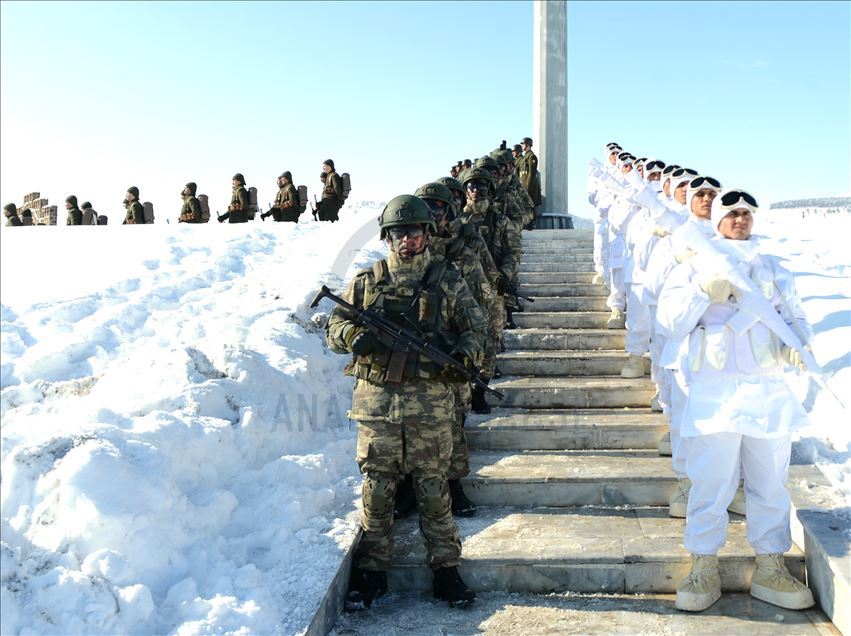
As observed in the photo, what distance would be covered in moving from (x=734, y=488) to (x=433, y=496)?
170 centimetres

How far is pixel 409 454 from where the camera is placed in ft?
13.8

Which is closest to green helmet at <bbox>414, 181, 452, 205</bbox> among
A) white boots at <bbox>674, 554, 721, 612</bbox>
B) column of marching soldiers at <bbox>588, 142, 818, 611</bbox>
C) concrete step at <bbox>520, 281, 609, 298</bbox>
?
column of marching soldiers at <bbox>588, 142, 818, 611</bbox>

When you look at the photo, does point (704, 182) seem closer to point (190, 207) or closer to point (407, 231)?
point (407, 231)

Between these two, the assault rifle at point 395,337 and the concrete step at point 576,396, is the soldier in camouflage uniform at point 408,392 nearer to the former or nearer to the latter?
the assault rifle at point 395,337

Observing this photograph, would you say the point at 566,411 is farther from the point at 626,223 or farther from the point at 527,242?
the point at 527,242

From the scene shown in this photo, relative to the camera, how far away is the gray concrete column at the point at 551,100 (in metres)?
20.8

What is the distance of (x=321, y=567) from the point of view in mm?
4062

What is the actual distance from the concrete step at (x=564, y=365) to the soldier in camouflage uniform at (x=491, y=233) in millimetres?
406

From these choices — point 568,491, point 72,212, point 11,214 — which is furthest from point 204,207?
point 568,491

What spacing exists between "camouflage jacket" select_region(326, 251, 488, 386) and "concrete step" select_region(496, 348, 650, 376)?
370cm

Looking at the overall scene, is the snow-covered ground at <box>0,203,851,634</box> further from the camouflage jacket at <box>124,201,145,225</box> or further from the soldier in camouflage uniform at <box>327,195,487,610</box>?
the camouflage jacket at <box>124,201,145,225</box>

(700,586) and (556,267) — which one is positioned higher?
(556,267)

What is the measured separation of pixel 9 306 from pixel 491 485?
571 cm

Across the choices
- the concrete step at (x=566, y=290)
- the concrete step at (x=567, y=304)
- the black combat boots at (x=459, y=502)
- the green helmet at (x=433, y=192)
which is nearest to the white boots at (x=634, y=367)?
the concrete step at (x=567, y=304)
